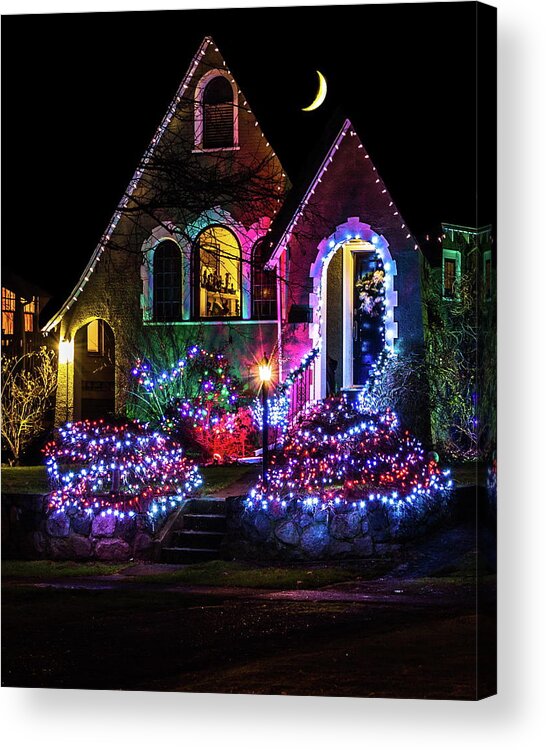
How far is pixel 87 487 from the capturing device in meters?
10.4

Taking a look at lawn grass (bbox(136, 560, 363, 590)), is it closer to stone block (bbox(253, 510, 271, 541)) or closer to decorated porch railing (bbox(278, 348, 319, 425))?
stone block (bbox(253, 510, 271, 541))

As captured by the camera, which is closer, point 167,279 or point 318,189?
point 318,189

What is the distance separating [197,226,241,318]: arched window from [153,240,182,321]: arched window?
0.60ft

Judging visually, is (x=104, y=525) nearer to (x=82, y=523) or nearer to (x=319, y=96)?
(x=82, y=523)

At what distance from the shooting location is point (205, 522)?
33.6 ft

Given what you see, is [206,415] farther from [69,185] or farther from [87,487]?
[69,185]

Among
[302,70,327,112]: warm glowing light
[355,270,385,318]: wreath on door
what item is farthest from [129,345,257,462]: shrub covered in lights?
[302,70,327,112]: warm glowing light

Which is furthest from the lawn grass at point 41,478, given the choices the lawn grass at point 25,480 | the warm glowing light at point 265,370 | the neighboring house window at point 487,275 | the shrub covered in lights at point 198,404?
the neighboring house window at point 487,275

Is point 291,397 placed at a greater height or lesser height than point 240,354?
lesser

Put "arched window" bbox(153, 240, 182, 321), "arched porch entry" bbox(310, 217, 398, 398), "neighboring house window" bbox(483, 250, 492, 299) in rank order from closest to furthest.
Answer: "neighboring house window" bbox(483, 250, 492, 299), "arched porch entry" bbox(310, 217, 398, 398), "arched window" bbox(153, 240, 182, 321)

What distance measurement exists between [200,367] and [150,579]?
1507 millimetres

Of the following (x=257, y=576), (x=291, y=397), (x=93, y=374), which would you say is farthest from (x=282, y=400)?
(x=93, y=374)

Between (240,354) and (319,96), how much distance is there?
6.07 ft

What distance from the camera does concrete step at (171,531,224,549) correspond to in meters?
10.1
